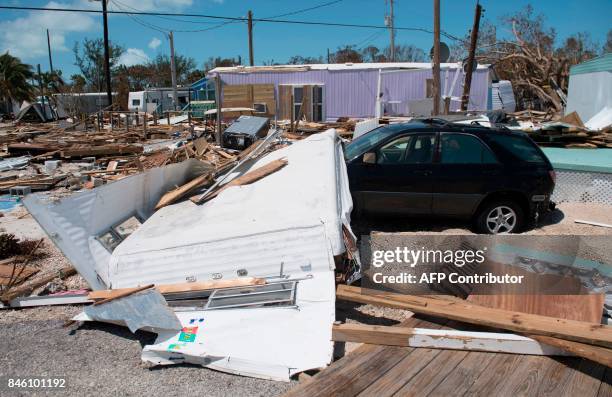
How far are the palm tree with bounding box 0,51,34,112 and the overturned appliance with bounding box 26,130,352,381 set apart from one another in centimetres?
4358

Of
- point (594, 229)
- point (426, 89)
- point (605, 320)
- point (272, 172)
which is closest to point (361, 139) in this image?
point (272, 172)

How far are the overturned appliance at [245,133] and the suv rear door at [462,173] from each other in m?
7.52

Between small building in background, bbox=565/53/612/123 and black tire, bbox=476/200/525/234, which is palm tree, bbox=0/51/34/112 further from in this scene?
black tire, bbox=476/200/525/234

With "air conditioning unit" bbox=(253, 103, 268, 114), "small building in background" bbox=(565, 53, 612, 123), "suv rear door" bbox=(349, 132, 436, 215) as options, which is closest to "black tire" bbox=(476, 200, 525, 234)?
"suv rear door" bbox=(349, 132, 436, 215)

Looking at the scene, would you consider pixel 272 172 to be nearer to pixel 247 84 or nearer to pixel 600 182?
pixel 600 182

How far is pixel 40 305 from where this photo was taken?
462 centimetres

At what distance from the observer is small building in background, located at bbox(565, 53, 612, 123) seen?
15969mm

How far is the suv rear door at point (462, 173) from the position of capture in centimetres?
631

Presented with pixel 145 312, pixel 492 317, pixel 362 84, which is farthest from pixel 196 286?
pixel 362 84

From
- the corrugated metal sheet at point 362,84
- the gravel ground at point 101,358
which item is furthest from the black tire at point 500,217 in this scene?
the corrugated metal sheet at point 362,84

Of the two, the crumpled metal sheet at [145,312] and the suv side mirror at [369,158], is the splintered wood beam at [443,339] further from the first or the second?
the suv side mirror at [369,158]

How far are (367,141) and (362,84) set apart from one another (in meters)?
16.5

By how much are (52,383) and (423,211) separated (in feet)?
15.8

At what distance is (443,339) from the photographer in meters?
3.26
